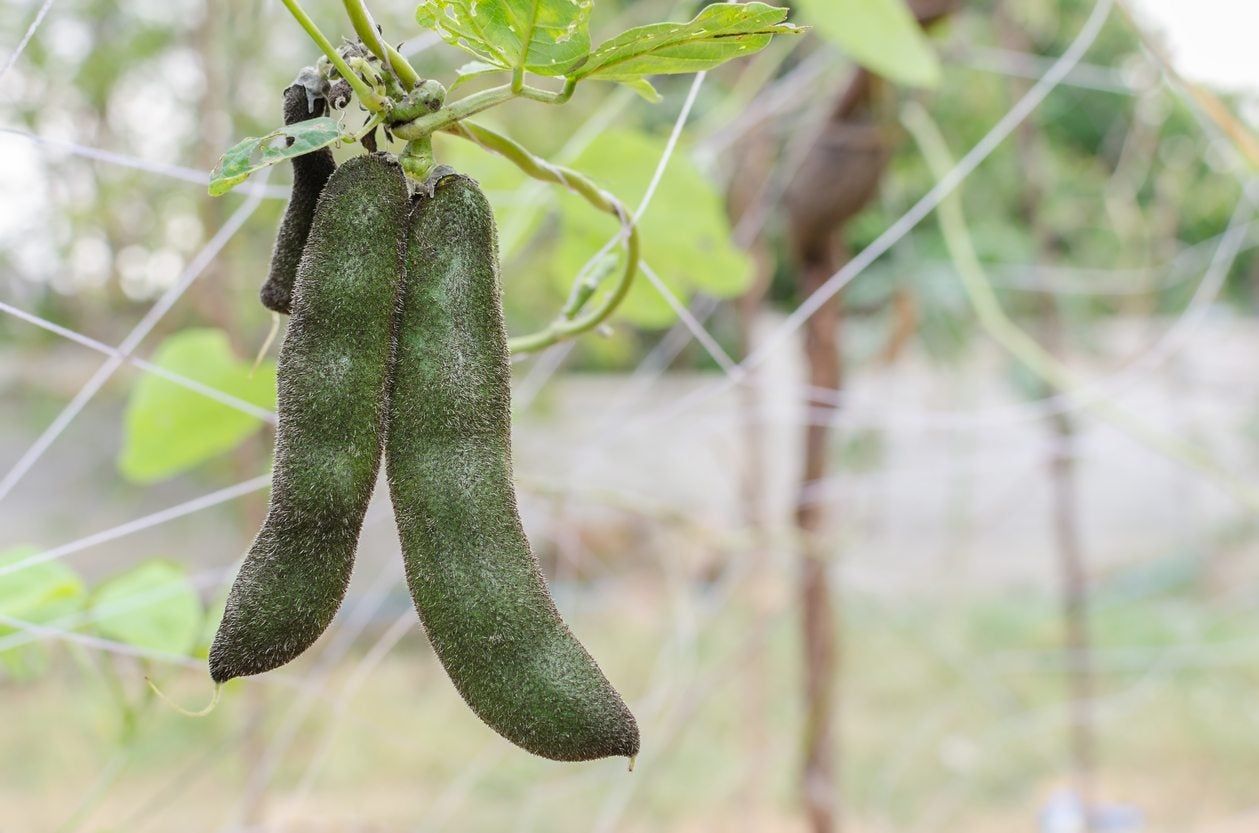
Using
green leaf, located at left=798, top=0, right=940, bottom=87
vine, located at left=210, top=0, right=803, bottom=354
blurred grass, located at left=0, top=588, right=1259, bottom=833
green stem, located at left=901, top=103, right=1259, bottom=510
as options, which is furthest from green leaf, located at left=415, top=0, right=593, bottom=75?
blurred grass, located at left=0, top=588, right=1259, bottom=833

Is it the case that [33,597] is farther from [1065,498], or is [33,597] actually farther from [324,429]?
[1065,498]

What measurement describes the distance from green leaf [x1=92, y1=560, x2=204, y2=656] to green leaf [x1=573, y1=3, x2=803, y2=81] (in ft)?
1.77

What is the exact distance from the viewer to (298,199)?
1.26 ft

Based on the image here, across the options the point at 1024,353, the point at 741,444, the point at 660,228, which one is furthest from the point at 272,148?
the point at 741,444

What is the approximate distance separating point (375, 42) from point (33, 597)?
18.6 inches

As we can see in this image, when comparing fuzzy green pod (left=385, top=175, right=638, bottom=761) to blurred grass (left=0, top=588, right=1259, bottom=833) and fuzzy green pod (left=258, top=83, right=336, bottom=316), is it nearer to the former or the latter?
fuzzy green pod (left=258, top=83, right=336, bottom=316)

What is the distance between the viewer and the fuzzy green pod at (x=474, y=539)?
32 cm

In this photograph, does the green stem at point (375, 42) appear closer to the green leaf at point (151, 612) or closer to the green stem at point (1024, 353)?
the green leaf at point (151, 612)

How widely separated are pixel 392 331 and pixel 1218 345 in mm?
5609

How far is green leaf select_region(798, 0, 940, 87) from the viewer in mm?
967

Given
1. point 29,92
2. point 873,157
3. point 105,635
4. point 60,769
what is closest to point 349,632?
point 105,635

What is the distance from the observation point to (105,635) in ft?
2.54

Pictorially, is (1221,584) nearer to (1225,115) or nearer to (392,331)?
(1225,115)

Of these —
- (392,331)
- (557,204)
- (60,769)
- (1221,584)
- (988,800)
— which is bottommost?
(60,769)
